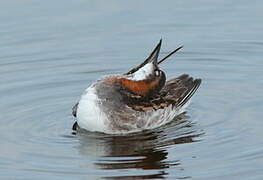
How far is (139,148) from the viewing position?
1437 cm

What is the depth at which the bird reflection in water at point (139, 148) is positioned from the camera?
44.2 ft

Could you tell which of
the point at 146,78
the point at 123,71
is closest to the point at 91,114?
the point at 146,78

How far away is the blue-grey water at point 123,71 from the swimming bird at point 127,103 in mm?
197

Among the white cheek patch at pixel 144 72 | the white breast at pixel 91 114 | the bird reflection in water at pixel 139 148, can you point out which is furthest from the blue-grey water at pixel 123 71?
the white cheek patch at pixel 144 72

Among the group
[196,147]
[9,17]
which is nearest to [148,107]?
[196,147]

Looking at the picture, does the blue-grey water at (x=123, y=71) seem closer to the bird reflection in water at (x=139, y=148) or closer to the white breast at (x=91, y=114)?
the bird reflection in water at (x=139, y=148)

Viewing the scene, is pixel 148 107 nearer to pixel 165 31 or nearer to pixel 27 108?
pixel 27 108

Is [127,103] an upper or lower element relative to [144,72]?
lower

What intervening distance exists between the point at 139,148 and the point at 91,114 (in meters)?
0.93

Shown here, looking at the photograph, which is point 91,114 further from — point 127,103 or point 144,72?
point 144,72

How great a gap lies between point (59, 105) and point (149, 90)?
1.84m

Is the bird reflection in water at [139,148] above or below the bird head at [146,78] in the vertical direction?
below

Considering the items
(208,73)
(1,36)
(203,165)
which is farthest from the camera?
(1,36)

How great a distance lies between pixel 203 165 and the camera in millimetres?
13281
